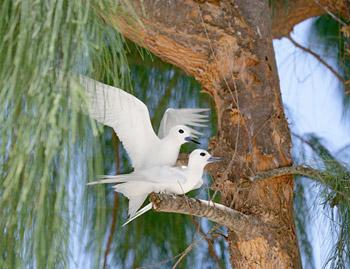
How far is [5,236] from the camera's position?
748 mm

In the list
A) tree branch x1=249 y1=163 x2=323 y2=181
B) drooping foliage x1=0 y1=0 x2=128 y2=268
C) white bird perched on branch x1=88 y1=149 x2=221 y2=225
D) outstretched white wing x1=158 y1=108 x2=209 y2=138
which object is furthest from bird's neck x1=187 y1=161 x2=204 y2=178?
drooping foliage x1=0 y1=0 x2=128 y2=268

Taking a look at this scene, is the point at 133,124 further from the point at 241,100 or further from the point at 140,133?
the point at 241,100

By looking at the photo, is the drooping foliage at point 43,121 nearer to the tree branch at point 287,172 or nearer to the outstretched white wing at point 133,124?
the outstretched white wing at point 133,124

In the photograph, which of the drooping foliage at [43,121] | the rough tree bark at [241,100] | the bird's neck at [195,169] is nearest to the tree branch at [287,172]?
the rough tree bark at [241,100]

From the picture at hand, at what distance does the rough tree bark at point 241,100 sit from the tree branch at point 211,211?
16mm

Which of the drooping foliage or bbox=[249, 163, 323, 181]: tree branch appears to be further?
bbox=[249, 163, 323, 181]: tree branch

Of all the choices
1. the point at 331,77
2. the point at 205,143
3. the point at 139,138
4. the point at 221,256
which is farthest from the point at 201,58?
the point at 331,77

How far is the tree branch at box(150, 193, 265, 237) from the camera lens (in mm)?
1058

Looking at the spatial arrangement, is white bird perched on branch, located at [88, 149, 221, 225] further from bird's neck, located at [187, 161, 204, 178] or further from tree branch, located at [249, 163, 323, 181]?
tree branch, located at [249, 163, 323, 181]

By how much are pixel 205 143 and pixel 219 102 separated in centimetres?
42

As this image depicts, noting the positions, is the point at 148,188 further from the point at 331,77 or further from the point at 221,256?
the point at 331,77

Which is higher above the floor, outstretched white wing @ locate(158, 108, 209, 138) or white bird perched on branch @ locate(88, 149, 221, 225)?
outstretched white wing @ locate(158, 108, 209, 138)

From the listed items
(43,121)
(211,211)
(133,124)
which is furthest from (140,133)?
(43,121)

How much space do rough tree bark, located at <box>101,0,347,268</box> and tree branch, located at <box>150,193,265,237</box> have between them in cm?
2
